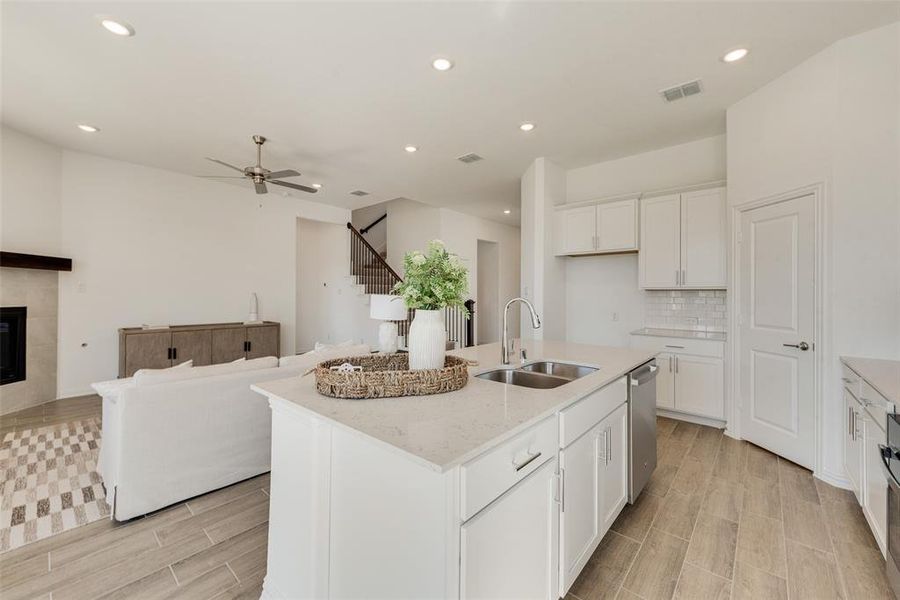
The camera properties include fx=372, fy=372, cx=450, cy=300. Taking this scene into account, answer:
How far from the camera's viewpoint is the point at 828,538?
196cm

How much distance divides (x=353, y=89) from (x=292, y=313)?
14.4 ft

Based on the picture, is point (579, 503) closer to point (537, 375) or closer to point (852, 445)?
point (537, 375)

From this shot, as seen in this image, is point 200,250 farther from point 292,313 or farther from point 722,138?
point 722,138

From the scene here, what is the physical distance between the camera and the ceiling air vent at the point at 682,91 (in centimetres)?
299

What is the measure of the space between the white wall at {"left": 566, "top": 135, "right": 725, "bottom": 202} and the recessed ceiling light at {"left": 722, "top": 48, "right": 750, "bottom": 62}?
1487 millimetres

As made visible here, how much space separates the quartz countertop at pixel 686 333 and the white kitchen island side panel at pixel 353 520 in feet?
11.7

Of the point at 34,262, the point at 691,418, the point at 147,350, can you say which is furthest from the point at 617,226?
the point at 34,262

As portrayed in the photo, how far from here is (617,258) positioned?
462 centimetres

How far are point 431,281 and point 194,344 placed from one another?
185 inches

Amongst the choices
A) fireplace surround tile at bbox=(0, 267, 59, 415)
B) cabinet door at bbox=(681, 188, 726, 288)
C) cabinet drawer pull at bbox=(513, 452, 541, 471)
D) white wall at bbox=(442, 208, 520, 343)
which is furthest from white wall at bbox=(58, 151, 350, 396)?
cabinet door at bbox=(681, 188, 726, 288)

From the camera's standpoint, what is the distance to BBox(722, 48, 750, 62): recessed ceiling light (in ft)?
8.46

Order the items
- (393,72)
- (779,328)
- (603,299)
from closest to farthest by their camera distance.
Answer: (393,72)
(779,328)
(603,299)

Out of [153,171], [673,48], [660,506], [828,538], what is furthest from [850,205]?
[153,171]

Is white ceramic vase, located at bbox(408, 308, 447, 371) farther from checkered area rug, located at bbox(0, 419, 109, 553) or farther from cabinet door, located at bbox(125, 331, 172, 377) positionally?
cabinet door, located at bbox(125, 331, 172, 377)
